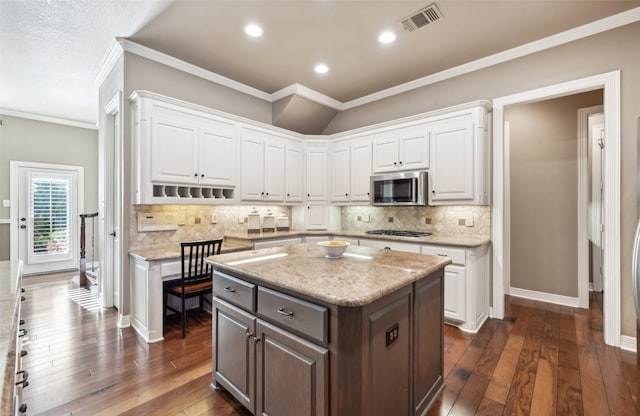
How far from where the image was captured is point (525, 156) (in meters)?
4.09

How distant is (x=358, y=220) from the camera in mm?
4832

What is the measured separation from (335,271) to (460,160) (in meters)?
2.47

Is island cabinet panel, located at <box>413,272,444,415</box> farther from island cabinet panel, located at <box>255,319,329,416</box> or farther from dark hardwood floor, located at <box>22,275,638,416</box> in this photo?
island cabinet panel, located at <box>255,319,329,416</box>

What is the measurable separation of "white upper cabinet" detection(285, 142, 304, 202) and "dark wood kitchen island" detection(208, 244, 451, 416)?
2.47 meters

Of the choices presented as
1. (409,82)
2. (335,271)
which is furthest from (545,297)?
(335,271)

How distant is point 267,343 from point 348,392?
51 cm

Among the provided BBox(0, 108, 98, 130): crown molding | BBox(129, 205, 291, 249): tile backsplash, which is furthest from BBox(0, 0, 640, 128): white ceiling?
BBox(129, 205, 291, 249): tile backsplash

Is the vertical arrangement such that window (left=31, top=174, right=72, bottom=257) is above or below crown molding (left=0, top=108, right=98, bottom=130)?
below

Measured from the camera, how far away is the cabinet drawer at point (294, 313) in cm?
131

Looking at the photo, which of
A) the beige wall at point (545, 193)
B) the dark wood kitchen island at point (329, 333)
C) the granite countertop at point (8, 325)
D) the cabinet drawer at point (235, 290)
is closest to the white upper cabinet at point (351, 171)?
the beige wall at point (545, 193)

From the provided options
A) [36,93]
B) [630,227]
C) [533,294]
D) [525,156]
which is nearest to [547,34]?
[525,156]

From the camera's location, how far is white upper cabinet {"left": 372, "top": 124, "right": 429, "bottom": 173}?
3676mm

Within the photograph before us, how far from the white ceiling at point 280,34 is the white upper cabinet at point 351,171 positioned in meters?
0.94

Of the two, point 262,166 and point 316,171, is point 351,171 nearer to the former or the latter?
point 316,171
